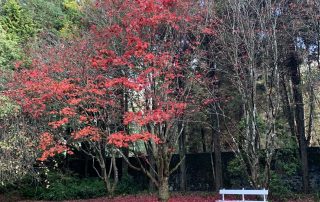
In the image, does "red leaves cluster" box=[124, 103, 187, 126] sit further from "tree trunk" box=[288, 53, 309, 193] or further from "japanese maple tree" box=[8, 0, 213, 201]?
"tree trunk" box=[288, 53, 309, 193]

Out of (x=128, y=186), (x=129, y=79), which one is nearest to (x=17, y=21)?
(x=129, y=79)

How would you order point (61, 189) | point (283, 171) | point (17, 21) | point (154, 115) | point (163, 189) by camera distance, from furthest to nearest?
1. point (17, 21)
2. point (61, 189)
3. point (283, 171)
4. point (163, 189)
5. point (154, 115)

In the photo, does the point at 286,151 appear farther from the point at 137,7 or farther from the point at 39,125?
the point at 39,125

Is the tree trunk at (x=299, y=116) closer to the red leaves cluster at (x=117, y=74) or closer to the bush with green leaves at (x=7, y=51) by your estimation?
the red leaves cluster at (x=117, y=74)

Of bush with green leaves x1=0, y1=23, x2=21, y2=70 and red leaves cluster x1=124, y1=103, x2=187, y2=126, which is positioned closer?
red leaves cluster x1=124, y1=103, x2=187, y2=126

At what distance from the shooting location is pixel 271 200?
12617mm

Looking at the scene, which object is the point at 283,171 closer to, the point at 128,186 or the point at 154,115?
the point at 154,115

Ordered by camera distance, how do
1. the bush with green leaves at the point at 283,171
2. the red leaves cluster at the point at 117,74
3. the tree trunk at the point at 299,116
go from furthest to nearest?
the tree trunk at the point at 299,116 → the bush with green leaves at the point at 283,171 → the red leaves cluster at the point at 117,74

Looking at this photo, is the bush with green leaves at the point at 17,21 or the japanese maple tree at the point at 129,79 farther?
the bush with green leaves at the point at 17,21

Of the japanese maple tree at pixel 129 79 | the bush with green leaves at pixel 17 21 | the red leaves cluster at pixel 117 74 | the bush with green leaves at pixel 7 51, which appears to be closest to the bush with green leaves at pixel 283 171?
the japanese maple tree at pixel 129 79

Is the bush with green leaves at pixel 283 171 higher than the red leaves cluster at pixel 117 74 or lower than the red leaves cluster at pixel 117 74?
lower

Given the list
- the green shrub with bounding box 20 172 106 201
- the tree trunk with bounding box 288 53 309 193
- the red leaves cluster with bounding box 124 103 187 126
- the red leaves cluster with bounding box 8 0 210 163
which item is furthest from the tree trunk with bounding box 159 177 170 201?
the green shrub with bounding box 20 172 106 201

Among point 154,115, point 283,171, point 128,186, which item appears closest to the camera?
point 154,115

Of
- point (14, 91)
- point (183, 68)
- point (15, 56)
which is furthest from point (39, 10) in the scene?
point (183, 68)
